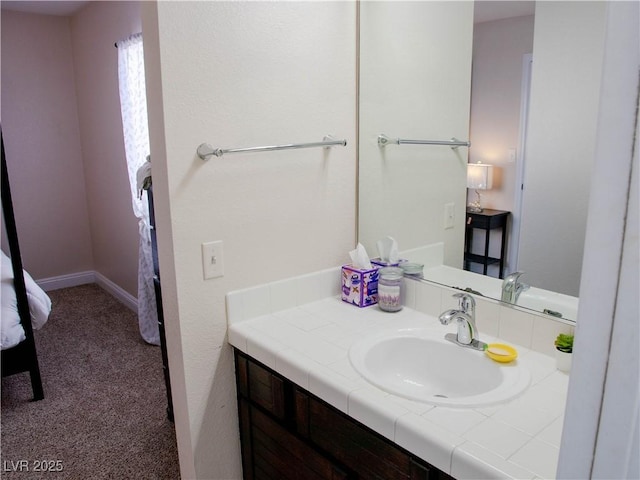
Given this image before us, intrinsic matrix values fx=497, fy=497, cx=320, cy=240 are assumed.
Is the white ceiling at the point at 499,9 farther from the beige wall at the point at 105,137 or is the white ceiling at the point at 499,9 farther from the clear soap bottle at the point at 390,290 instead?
the beige wall at the point at 105,137

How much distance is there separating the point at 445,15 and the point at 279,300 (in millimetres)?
1165

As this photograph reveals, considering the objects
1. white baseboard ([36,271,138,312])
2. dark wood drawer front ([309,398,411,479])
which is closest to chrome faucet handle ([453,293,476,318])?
Result: dark wood drawer front ([309,398,411,479])

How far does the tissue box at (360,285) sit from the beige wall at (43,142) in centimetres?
380

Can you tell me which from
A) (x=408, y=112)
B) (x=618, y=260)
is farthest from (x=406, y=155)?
(x=618, y=260)

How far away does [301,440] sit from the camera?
1.44m

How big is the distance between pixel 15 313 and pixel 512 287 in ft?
8.28

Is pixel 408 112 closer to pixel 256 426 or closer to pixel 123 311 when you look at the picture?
pixel 256 426

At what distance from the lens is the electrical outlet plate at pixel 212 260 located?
156 cm

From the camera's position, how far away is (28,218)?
4496 mm

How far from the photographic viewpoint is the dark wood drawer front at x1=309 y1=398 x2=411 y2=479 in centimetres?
113

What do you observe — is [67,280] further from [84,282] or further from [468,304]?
[468,304]

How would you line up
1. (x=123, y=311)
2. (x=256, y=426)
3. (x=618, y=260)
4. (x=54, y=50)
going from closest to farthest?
(x=618, y=260) < (x=256, y=426) < (x=123, y=311) < (x=54, y=50)

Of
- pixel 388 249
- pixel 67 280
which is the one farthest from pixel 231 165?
pixel 67 280

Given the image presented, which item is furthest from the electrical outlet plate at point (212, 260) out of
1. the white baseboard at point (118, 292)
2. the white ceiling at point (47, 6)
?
the white ceiling at point (47, 6)
